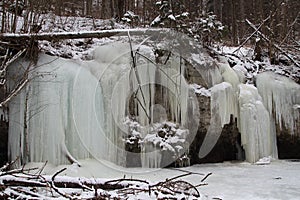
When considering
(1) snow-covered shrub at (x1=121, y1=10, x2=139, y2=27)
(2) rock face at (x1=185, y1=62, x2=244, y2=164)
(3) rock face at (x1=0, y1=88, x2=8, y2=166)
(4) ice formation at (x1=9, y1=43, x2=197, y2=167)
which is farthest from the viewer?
(1) snow-covered shrub at (x1=121, y1=10, x2=139, y2=27)

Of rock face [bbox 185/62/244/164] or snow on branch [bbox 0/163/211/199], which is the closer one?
snow on branch [bbox 0/163/211/199]

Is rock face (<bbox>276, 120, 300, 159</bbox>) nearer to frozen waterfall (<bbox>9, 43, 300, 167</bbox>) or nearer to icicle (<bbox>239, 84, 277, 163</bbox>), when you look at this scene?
frozen waterfall (<bbox>9, 43, 300, 167</bbox>)

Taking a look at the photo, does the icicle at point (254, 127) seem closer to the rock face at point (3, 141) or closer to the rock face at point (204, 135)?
the rock face at point (204, 135)

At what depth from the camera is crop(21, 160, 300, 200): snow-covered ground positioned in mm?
3736

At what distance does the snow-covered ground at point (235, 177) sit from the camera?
147 inches

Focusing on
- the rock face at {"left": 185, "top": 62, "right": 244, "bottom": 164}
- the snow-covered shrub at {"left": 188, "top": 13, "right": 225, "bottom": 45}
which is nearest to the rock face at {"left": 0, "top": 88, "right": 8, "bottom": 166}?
the rock face at {"left": 185, "top": 62, "right": 244, "bottom": 164}

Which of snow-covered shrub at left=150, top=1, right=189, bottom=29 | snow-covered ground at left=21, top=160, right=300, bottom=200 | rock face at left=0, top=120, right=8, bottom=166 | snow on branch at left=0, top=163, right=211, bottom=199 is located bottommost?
snow-covered ground at left=21, top=160, right=300, bottom=200

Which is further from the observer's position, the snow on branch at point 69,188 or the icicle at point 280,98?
the icicle at point 280,98

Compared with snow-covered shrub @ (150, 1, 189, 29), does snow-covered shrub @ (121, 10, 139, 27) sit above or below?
above

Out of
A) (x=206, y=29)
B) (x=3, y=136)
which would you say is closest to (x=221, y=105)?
(x=206, y=29)

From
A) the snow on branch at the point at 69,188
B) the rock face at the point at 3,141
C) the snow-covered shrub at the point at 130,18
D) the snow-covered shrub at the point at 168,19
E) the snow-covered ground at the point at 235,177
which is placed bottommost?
the snow-covered ground at the point at 235,177

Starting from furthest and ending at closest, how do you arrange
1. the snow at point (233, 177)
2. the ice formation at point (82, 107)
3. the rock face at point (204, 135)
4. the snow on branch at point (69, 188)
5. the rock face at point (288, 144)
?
the rock face at point (288, 144)
the rock face at point (204, 135)
the ice formation at point (82, 107)
the snow at point (233, 177)
the snow on branch at point (69, 188)

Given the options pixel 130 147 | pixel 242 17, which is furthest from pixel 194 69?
pixel 242 17

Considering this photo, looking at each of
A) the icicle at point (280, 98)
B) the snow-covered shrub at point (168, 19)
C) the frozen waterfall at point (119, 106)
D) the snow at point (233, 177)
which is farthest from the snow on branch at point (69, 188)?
the icicle at point (280, 98)
